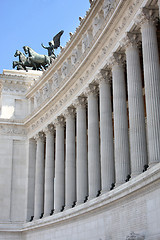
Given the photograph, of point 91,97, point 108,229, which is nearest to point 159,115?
point 108,229

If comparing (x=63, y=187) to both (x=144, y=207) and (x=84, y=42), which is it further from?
(x=144, y=207)

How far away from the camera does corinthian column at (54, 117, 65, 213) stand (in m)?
66.5

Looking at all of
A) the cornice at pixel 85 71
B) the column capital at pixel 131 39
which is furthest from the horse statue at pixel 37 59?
the column capital at pixel 131 39

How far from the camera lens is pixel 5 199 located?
76000 mm

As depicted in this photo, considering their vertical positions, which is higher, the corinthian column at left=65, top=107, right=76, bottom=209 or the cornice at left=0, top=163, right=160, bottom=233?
the corinthian column at left=65, top=107, right=76, bottom=209

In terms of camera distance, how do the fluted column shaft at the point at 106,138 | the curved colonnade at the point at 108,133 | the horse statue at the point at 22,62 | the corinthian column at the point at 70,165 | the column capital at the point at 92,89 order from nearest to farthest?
Answer: the curved colonnade at the point at 108,133 → the fluted column shaft at the point at 106,138 → the column capital at the point at 92,89 → the corinthian column at the point at 70,165 → the horse statue at the point at 22,62

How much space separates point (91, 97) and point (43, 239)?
22208 millimetres

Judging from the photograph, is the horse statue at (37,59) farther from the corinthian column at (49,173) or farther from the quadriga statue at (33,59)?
the corinthian column at (49,173)

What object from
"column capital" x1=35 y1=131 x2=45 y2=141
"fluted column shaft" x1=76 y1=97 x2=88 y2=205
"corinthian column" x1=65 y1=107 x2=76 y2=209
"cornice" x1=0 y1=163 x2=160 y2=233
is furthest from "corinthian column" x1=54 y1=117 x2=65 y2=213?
"fluted column shaft" x1=76 y1=97 x2=88 y2=205

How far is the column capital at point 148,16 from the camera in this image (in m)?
44.2

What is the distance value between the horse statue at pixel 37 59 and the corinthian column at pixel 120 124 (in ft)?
128

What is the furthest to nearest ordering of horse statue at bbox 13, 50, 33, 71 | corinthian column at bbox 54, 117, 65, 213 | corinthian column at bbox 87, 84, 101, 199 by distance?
1. horse statue at bbox 13, 50, 33, 71
2. corinthian column at bbox 54, 117, 65, 213
3. corinthian column at bbox 87, 84, 101, 199

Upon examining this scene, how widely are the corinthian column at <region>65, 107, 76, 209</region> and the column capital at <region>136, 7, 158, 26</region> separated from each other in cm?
2485

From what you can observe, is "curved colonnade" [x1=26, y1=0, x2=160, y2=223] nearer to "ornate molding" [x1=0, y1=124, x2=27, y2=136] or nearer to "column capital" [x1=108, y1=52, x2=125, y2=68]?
"column capital" [x1=108, y1=52, x2=125, y2=68]
